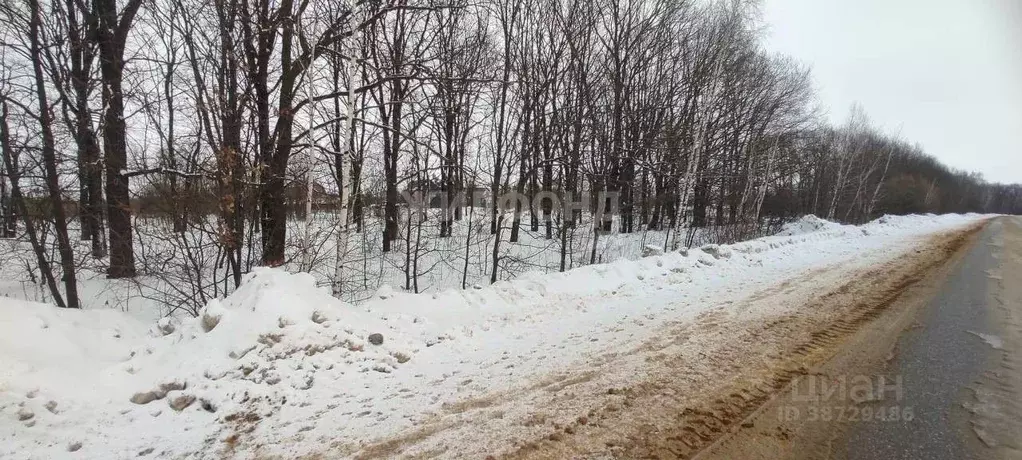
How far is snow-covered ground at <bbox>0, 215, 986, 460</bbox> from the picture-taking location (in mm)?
3223

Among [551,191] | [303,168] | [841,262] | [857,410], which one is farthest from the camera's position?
[551,191]

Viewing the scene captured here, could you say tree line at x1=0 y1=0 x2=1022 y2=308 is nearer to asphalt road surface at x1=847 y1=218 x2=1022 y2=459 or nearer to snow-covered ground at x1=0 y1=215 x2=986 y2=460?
snow-covered ground at x1=0 y1=215 x2=986 y2=460

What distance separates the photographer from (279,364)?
13.5 feet

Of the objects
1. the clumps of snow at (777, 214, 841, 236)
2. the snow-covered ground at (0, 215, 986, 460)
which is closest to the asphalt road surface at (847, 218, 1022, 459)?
the snow-covered ground at (0, 215, 986, 460)

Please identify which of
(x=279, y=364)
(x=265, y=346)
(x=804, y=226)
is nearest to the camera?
(x=279, y=364)

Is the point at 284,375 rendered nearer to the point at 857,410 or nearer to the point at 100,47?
the point at 857,410

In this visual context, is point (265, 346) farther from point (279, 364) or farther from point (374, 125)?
point (374, 125)

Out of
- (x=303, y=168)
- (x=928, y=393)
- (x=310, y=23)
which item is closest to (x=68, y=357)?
(x=303, y=168)

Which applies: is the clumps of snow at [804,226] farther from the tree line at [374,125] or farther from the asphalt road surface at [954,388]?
the asphalt road surface at [954,388]

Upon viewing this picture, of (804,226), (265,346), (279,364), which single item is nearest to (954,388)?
(279,364)

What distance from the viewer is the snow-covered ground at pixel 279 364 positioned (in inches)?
127

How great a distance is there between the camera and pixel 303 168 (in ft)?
28.4

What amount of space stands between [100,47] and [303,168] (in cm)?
514

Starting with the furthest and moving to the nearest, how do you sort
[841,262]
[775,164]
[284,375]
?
[775,164]
[841,262]
[284,375]
